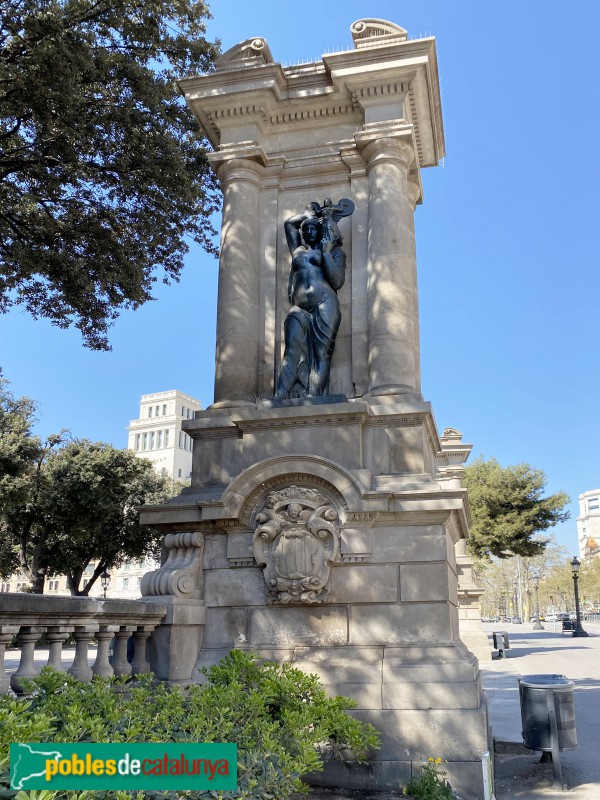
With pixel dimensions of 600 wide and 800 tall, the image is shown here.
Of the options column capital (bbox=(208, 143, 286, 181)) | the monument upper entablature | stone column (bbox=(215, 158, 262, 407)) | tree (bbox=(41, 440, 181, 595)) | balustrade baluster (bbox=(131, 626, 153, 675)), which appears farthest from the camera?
tree (bbox=(41, 440, 181, 595))

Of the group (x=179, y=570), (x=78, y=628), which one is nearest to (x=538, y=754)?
(x=179, y=570)

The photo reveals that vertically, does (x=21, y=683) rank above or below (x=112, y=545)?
below

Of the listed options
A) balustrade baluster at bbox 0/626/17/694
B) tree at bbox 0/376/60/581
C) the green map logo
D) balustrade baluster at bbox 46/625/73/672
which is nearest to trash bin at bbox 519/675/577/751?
balustrade baluster at bbox 46/625/73/672

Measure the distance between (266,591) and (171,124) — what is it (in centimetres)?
934

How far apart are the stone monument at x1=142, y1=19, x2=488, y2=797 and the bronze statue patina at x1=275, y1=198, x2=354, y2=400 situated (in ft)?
0.08

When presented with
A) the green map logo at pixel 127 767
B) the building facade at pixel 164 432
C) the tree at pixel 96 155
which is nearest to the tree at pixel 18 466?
the tree at pixel 96 155

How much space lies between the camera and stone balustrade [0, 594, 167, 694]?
5320 mm

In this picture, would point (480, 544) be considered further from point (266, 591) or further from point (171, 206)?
point (266, 591)

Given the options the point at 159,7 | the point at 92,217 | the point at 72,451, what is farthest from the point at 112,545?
the point at 159,7

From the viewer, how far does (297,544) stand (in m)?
7.89

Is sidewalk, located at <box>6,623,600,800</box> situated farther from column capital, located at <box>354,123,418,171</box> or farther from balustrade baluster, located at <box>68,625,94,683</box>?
column capital, located at <box>354,123,418,171</box>

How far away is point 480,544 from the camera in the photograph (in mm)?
41438

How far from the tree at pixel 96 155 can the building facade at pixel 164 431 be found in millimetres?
116039

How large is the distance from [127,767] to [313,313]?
7226 millimetres
